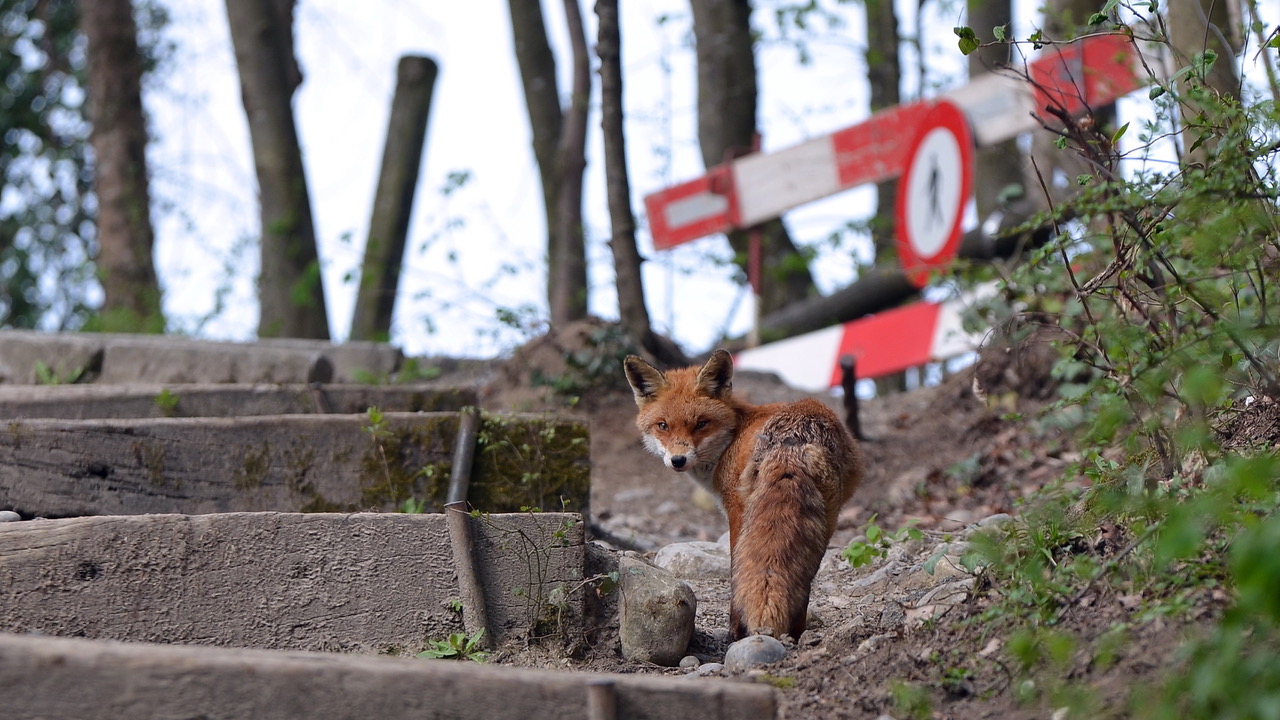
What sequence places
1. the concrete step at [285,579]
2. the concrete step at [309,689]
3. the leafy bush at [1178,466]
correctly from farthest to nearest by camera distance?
1. the concrete step at [285,579]
2. the concrete step at [309,689]
3. the leafy bush at [1178,466]

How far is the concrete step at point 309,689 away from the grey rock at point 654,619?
2.91ft

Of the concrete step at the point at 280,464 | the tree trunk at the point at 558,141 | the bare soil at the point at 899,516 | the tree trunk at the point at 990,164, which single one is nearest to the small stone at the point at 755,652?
the bare soil at the point at 899,516

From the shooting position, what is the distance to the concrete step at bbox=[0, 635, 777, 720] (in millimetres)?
2369

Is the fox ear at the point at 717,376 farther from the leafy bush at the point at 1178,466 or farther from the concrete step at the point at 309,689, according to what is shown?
the concrete step at the point at 309,689

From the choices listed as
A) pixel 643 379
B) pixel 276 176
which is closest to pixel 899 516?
pixel 643 379

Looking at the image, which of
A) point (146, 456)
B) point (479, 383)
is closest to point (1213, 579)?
point (146, 456)

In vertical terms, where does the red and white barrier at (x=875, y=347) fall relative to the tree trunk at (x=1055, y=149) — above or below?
below

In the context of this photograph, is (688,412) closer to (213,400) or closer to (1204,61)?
(1204,61)

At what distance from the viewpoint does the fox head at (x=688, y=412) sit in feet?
14.6

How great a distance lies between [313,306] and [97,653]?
8.48 meters

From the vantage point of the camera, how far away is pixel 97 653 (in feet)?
7.88

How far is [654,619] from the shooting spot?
3.52 meters

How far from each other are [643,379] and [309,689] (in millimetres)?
2574

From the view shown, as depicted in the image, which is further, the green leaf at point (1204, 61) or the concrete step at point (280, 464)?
the concrete step at point (280, 464)
